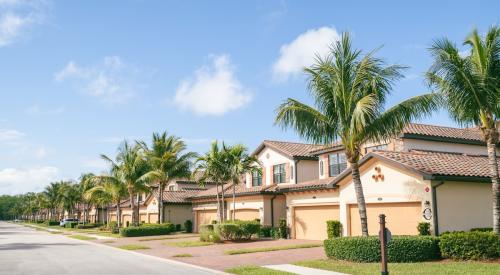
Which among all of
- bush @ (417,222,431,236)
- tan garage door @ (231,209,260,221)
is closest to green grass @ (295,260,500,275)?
bush @ (417,222,431,236)


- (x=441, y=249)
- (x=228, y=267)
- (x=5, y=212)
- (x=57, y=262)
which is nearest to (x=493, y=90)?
(x=441, y=249)

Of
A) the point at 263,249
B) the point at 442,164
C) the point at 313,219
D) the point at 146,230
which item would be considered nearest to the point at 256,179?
the point at 313,219

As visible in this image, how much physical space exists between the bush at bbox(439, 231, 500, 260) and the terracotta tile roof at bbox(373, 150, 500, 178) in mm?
3969

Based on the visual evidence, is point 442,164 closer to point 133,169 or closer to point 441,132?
point 441,132

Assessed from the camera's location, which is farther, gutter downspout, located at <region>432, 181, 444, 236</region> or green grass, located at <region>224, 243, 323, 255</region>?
green grass, located at <region>224, 243, 323, 255</region>

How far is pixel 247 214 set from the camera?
3516 cm

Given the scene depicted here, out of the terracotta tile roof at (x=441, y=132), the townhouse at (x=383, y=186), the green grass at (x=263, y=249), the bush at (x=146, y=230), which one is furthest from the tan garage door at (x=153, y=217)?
the terracotta tile roof at (x=441, y=132)

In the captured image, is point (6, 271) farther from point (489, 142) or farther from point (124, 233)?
point (124, 233)

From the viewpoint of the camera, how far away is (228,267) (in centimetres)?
1664

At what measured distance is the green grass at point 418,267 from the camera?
1351cm

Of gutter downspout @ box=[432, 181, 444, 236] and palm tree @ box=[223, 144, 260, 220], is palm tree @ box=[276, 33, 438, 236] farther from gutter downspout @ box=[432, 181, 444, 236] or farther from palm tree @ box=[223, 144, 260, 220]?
palm tree @ box=[223, 144, 260, 220]

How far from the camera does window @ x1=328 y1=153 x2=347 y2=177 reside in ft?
100

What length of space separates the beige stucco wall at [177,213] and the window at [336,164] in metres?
22.6

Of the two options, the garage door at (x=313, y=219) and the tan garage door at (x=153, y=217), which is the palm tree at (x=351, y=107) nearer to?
the garage door at (x=313, y=219)
